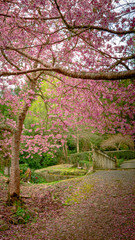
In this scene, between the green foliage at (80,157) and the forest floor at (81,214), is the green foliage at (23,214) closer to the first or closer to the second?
the forest floor at (81,214)

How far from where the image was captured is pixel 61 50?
5.92m

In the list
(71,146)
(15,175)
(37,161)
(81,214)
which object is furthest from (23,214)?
(71,146)

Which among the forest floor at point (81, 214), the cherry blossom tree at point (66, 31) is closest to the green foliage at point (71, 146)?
the forest floor at point (81, 214)

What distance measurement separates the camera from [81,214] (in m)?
4.74

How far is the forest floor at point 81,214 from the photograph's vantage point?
362 centimetres

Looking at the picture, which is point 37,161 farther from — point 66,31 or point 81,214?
point 66,31

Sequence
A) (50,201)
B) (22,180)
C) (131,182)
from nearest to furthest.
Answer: (50,201) → (131,182) → (22,180)

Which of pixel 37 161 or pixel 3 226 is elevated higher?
pixel 3 226

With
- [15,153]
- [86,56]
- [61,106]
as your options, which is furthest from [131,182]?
[86,56]

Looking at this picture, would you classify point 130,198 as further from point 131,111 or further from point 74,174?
point 74,174

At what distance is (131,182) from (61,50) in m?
5.76

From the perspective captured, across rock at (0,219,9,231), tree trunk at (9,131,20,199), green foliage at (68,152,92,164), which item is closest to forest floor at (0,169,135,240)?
rock at (0,219,9,231)

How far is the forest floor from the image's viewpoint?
3.62 metres

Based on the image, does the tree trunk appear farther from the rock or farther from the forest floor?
the rock
